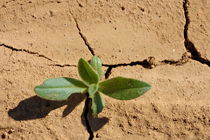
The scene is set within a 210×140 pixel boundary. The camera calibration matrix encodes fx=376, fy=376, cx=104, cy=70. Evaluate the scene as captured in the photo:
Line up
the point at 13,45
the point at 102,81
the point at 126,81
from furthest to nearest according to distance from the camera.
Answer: the point at 13,45 < the point at 102,81 < the point at 126,81

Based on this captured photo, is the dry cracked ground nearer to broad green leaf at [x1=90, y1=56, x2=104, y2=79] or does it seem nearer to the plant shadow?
the plant shadow

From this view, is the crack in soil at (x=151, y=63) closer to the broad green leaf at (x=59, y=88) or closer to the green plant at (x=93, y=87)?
the green plant at (x=93, y=87)

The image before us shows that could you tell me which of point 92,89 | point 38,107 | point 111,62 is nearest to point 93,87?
point 92,89

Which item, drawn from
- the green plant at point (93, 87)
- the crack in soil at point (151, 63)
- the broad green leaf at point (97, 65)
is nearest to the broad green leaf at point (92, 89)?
the green plant at point (93, 87)

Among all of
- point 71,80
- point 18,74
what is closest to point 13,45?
point 18,74

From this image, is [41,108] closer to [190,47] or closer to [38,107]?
[38,107]

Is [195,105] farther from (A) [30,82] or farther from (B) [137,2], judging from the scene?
(A) [30,82]
